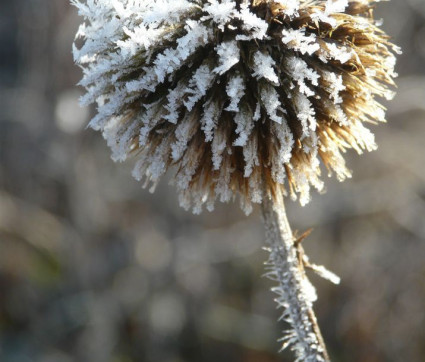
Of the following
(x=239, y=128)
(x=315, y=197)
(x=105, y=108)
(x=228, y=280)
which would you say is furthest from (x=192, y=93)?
(x=228, y=280)

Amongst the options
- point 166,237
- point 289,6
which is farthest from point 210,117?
point 166,237

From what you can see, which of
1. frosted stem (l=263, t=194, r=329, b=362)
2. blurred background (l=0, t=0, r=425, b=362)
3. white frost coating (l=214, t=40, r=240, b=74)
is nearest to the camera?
white frost coating (l=214, t=40, r=240, b=74)

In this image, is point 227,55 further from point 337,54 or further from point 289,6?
point 337,54

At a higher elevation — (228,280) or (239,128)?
(228,280)

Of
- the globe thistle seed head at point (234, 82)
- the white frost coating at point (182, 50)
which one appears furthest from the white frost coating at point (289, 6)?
the white frost coating at point (182, 50)

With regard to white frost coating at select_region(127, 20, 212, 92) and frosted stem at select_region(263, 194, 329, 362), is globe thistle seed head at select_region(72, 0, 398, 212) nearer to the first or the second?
white frost coating at select_region(127, 20, 212, 92)

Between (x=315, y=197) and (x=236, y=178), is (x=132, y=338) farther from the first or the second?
(x=236, y=178)

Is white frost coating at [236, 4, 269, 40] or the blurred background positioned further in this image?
the blurred background

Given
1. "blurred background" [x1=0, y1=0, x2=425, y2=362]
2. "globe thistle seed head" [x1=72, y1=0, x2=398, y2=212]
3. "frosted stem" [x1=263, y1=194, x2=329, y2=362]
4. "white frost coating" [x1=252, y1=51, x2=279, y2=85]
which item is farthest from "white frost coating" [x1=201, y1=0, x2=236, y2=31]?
"blurred background" [x1=0, y1=0, x2=425, y2=362]
